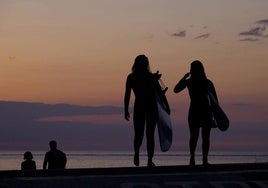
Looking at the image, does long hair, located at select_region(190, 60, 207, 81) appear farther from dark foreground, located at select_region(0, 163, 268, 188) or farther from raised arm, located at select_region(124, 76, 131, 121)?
dark foreground, located at select_region(0, 163, 268, 188)

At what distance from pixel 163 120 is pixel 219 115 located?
4.32 ft

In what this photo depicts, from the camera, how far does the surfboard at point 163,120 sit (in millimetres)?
14406

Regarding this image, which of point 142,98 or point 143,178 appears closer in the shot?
point 143,178

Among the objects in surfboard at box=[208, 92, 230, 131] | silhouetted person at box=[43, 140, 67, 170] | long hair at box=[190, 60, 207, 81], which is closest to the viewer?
long hair at box=[190, 60, 207, 81]

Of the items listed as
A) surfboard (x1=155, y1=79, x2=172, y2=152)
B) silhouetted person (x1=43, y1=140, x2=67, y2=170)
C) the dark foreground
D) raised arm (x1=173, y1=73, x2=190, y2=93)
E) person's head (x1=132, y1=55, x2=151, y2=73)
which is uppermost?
person's head (x1=132, y1=55, x2=151, y2=73)

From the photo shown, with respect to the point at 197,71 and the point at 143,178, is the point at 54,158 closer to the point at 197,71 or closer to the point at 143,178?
the point at 197,71

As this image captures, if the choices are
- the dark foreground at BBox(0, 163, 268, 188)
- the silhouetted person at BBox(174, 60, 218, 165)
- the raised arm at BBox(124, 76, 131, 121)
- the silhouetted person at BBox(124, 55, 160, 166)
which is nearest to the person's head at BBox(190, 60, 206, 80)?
the silhouetted person at BBox(174, 60, 218, 165)

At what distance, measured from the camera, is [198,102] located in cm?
1471

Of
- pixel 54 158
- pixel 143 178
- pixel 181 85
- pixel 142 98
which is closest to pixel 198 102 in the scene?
pixel 181 85

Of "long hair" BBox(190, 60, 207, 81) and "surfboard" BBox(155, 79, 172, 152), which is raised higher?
"long hair" BBox(190, 60, 207, 81)

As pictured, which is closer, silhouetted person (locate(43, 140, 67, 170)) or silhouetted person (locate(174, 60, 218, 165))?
silhouetted person (locate(174, 60, 218, 165))

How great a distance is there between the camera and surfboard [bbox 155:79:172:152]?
1441 cm

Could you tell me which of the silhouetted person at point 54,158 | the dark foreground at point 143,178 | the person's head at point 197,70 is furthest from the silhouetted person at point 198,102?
the silhouetted person at point 54,158

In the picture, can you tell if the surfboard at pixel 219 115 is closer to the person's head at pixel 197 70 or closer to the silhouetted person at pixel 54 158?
the person's head at pixel 197 70
